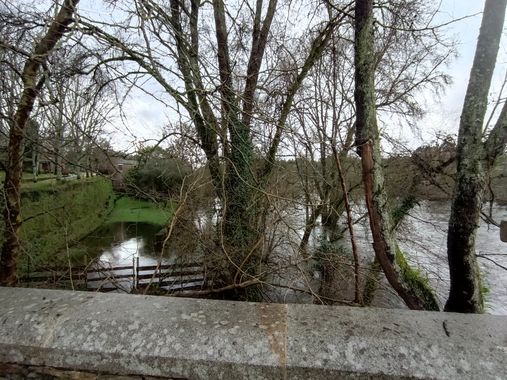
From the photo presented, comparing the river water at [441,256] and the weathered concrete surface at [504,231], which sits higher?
the weathered concrete surface at [504,231]

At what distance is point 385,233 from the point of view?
7.78 feet

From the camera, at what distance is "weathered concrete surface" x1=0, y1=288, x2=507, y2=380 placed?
1060mm

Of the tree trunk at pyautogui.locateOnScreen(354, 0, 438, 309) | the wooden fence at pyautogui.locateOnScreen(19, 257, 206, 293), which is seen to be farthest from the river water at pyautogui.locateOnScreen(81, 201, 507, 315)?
the tree trunk at pyautogui.locateOnScreen(354, 0, 438, 309)

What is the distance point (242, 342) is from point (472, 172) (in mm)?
1958

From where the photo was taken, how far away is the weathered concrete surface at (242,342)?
106cm

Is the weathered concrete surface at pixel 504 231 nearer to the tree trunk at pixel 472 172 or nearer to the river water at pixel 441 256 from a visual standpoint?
the tree trunk at pixel 472 172

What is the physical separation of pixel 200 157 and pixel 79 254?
1056 centimetres

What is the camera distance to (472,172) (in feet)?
6.88

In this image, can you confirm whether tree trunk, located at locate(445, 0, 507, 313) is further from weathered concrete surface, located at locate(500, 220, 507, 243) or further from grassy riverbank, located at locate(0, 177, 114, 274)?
grassy riverbank, located at locate(0, 177, 114, 274)

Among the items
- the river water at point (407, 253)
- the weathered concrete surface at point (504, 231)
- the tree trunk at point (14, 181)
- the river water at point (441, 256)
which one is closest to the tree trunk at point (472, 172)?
the weathered concrete surface at point (504, 231)

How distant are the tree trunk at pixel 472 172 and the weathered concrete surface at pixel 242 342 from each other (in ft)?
3.21

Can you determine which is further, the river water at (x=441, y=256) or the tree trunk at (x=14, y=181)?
the river water at (x=441, y=256)

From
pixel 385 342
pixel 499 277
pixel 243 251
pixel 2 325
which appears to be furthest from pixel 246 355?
pixel 499 277

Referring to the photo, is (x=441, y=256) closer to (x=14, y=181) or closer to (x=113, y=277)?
(x=113, y=277)
